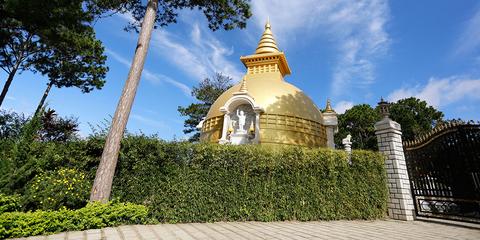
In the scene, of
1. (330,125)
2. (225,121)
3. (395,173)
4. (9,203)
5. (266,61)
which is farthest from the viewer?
(266,61)

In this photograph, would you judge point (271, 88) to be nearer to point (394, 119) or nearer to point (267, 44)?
point (267, 44)

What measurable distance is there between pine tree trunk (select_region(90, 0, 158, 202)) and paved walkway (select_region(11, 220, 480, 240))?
152 cm

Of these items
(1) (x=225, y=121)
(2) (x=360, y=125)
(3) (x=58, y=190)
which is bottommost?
(3) (x=58, y=190)

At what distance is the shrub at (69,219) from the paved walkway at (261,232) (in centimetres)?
28

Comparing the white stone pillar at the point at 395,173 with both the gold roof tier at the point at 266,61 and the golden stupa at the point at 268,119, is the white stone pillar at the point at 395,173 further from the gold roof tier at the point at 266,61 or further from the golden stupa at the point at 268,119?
the gold roof tier at the point at 266,61

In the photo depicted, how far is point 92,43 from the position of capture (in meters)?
17.7

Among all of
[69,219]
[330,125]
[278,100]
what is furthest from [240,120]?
[69,219]

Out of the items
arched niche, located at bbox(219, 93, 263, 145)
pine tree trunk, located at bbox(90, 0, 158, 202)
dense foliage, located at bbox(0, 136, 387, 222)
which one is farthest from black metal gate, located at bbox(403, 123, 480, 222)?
pine tree trunk, located at bbox(90, 0, 158, 202)

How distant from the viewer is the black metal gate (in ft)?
27.2

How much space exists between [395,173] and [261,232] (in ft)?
21.7

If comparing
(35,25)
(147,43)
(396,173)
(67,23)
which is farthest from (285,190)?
(35,25)

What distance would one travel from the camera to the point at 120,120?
27.0 ft

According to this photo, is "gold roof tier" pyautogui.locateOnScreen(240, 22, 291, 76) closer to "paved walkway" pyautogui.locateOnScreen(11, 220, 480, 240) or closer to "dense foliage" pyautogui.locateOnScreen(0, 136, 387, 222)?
"dense foliage" pyautogui.locateOnScreen(0, 136, 387, 222)

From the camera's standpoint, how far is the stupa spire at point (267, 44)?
2528cm
